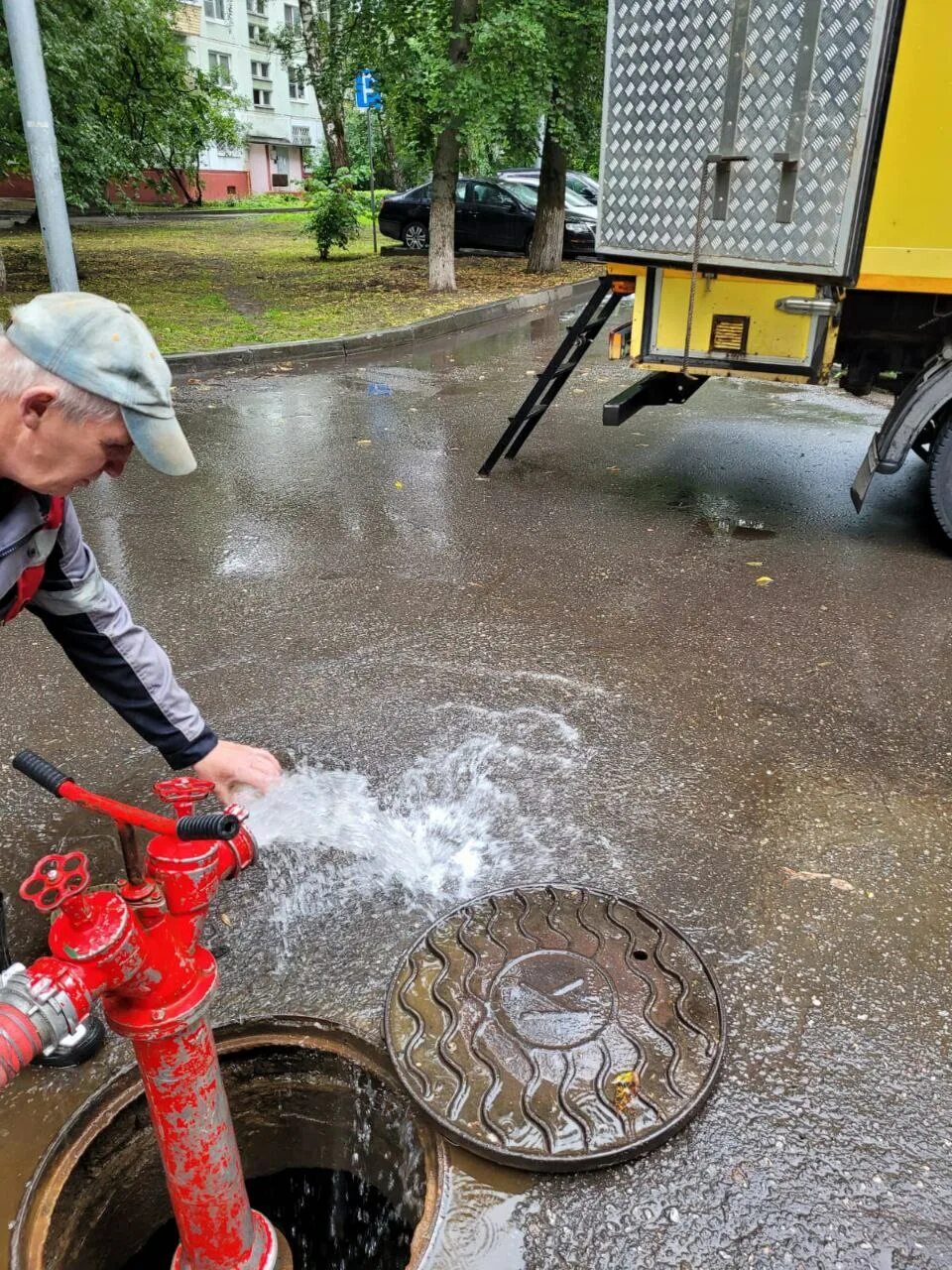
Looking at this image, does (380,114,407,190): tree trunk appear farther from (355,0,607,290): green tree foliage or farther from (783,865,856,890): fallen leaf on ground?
(783,865,856,890): fallen leaf on ground

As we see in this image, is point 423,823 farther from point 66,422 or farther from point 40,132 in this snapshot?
point 40,132

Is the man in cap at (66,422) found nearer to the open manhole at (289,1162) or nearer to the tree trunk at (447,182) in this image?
the open manhole at (289,1162)

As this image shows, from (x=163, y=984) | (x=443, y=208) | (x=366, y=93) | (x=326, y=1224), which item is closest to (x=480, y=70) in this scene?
(x=443, y=208)

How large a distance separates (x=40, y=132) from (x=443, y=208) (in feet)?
23.2

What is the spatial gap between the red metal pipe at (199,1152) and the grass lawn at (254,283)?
1003 cm

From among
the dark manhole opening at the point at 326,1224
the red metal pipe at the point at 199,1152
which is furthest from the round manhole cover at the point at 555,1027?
the red metal pipe at the point at 199,1152

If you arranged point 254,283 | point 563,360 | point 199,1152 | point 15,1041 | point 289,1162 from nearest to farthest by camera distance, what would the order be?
point 15,1041 → point 199,1152 → point 289,1162 → point 563,360 → point 254,283

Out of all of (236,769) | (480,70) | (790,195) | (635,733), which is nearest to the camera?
(236,769)

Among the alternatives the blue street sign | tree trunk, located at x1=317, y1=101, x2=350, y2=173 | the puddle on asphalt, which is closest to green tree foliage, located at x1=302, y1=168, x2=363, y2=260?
the blue street sign

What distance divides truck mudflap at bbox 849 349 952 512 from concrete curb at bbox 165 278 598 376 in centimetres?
617

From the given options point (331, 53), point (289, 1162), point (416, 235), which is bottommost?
point (289, 1162)

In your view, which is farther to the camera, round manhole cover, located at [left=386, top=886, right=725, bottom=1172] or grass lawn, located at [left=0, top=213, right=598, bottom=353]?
grass lawn, located at [left=0, top=213, right=598, bottom=353]

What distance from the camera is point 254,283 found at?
16500mm

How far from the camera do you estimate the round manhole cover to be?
221 centimetres
